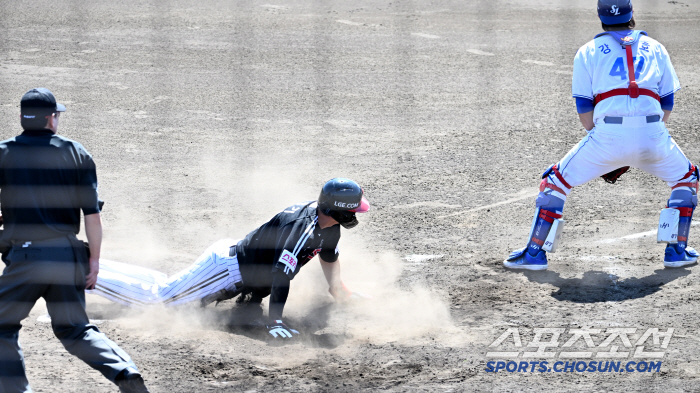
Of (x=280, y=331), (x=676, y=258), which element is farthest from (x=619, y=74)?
(x=280, y=331)

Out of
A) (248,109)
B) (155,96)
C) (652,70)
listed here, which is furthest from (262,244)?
(155,96)

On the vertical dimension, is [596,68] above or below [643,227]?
above

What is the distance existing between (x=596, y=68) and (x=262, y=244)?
86.3 inches

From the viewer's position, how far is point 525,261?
497 cm

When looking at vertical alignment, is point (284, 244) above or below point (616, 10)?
below

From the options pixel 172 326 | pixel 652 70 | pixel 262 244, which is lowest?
pixel 172 326

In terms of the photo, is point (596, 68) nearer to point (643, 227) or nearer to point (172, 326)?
point (643, 227)

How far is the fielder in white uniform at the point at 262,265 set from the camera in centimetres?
409

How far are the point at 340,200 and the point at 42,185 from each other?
62.4 inches

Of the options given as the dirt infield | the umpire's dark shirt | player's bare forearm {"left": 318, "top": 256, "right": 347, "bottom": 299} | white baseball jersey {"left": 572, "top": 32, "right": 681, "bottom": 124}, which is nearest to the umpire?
the umpire's dark shirt

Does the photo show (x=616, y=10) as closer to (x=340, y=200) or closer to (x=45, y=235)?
(x=340, y=200)

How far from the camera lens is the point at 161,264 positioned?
5.12m

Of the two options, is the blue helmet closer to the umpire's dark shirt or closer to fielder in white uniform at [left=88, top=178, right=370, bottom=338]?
fielder in white uniform at [left=88, top=178, right=370, bottom=338]

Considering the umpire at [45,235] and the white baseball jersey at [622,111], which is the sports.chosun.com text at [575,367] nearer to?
the white baseball jersey at [622,111]
